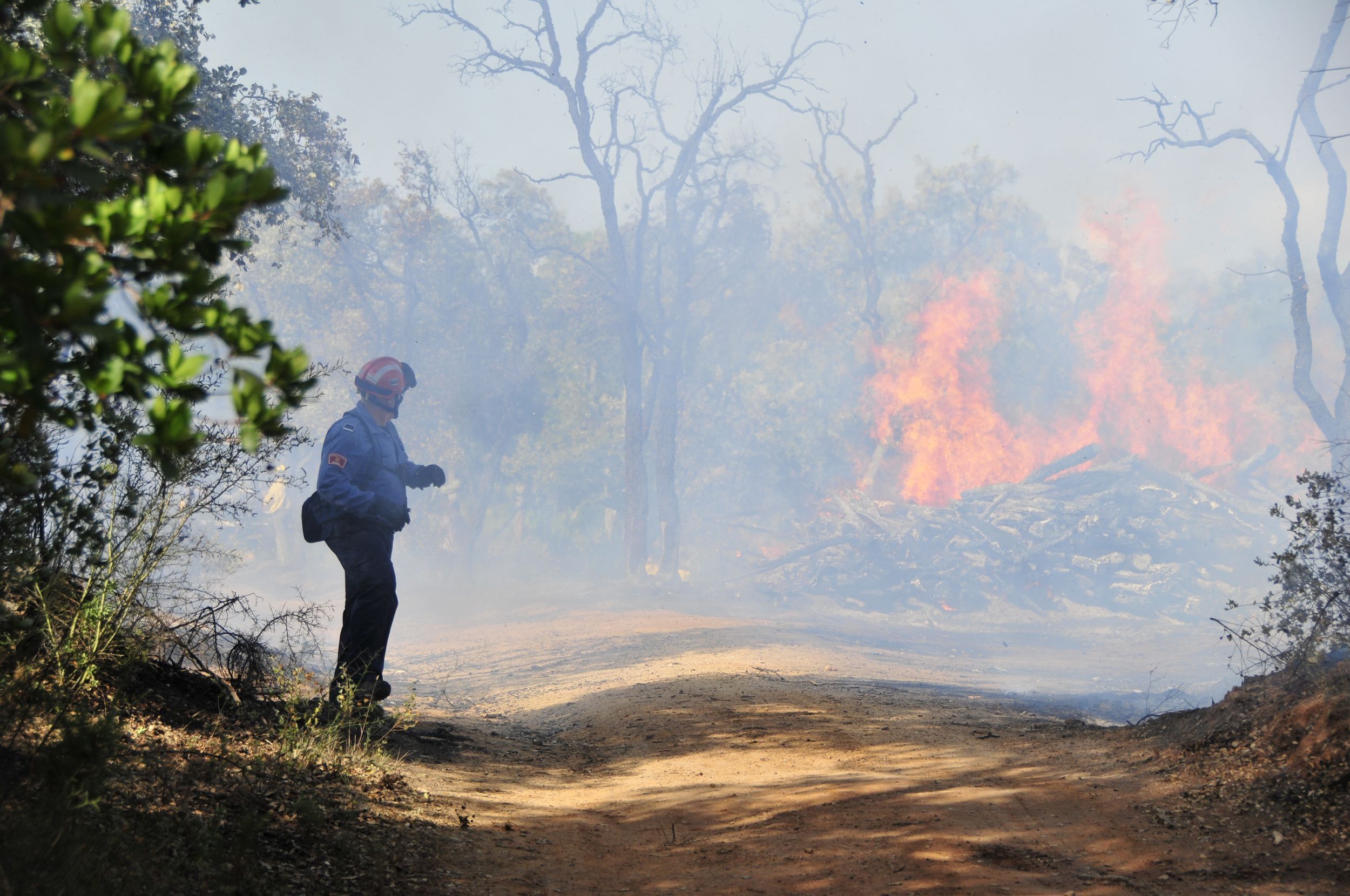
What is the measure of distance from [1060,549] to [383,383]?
22.3 m

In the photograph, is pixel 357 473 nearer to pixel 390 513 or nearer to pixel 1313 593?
pixel 390 513

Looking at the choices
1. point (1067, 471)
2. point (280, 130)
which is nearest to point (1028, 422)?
point (1067, 471)

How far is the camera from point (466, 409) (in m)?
33.0

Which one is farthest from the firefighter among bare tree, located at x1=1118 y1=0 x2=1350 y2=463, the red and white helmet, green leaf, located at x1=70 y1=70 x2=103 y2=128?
bare tree, located at x1=1118 y1=0 x2=1350 y2=463

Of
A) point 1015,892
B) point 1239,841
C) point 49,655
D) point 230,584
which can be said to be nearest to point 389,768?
point 49,655

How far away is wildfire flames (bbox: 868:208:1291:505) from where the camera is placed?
Result: 117 feet

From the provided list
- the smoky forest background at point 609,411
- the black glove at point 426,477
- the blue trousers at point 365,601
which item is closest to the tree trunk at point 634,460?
the smoky forest background at point 609,411

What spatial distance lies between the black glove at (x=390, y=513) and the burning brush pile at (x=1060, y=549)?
69.9 ft

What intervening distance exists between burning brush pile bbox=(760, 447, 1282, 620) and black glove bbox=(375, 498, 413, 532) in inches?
839

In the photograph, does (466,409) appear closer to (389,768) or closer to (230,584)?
(230,584)

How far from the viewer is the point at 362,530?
6.17m

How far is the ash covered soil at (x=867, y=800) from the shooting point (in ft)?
12.7

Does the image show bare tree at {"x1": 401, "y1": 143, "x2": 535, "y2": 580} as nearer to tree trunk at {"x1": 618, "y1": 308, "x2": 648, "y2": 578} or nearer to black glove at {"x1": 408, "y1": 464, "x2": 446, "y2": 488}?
tree trunk at {"x1": 618, "y1": 308, "x2": 648, "y2": 578}

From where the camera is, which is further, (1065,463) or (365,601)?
(1065,463)
